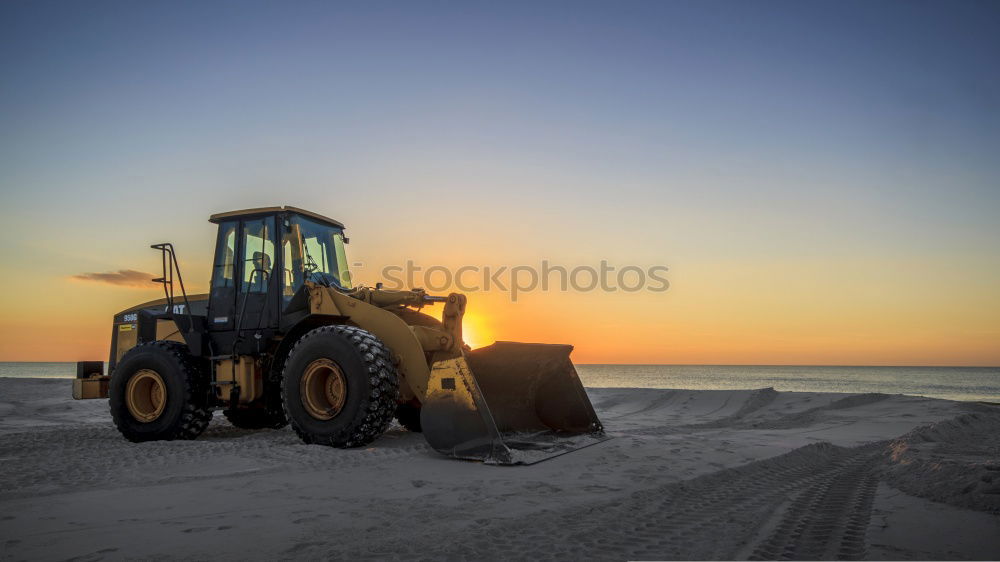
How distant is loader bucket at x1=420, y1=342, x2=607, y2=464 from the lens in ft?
19.4

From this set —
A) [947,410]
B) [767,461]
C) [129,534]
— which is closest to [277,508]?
[129,534]

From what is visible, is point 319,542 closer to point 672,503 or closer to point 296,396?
point 672,503

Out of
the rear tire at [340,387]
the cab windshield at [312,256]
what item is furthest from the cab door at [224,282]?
the rear tire at [340,387]

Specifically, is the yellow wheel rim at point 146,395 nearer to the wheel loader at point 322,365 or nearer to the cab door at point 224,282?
the wheel loader at point 322,365

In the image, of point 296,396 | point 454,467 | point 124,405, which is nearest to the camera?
point 454,467

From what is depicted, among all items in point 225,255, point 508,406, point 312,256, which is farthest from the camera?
point 225,255

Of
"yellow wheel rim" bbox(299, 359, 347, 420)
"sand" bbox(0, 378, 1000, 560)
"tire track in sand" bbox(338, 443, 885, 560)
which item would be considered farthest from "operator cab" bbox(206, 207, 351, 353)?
"tire track in sand" bbox(338, 443, 885, 560)

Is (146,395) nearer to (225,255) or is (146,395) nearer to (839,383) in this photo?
(225,255)

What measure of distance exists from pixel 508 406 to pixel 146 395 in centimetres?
506

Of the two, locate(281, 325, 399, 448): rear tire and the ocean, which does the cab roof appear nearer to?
locate(281, 325, 399, 448): rear tire

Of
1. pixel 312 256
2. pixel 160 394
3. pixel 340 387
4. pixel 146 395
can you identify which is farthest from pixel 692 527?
pixel 146 395

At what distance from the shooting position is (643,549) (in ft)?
11.0

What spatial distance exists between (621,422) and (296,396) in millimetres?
6319

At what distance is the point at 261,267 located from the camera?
838 cm
